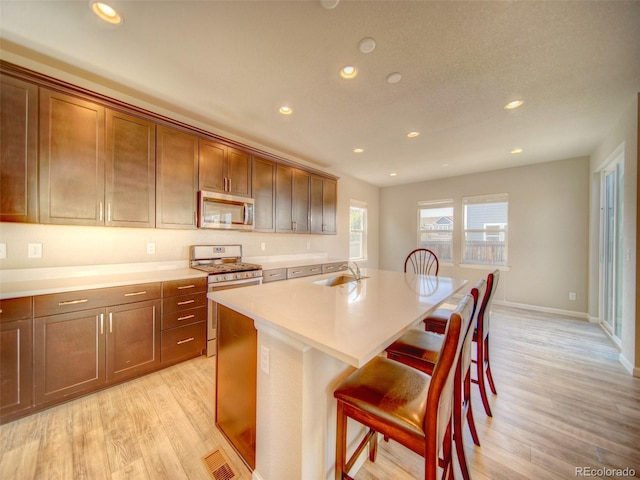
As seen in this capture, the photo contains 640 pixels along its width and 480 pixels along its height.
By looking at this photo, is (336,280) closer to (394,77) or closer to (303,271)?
(303,271)

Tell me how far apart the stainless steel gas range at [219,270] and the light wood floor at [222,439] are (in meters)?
0.44

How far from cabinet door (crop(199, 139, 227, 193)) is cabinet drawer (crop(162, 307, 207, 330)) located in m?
1.41

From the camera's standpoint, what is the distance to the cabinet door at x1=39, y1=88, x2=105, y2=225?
6.12ft

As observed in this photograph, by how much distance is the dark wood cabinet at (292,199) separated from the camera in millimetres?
3707

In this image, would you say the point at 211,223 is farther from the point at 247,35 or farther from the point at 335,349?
the point at 335,349

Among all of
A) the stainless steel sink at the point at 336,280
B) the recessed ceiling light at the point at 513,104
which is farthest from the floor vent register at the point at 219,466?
the recessed ceiling light at the point at 513,104

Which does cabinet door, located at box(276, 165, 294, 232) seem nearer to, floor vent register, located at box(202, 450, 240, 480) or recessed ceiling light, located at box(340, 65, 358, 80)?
recessed ceiling light, located at box(340, 65, 358, 80)

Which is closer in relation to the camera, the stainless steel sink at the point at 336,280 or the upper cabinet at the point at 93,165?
the upper cabinet at the point at 93,165

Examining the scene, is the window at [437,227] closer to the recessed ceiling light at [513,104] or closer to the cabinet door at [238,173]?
the recessed ceiling light at [513,104]

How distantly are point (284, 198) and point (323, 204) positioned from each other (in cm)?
95

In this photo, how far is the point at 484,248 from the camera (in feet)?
15.9

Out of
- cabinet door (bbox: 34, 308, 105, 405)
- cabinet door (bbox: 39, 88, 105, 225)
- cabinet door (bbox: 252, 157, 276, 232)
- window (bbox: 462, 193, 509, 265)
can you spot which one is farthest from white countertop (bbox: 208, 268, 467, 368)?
window (bbox: 462, 193, 509, 265)

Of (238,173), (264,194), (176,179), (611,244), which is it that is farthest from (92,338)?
(611,244)

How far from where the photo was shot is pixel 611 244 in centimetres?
322
